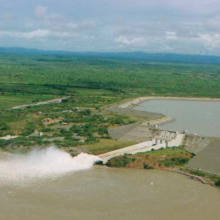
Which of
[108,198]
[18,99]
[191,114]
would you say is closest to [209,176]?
[108,198]

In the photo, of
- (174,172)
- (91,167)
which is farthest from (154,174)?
(91,167)

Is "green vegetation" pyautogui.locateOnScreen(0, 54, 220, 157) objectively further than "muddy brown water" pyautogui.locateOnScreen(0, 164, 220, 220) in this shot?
Yes

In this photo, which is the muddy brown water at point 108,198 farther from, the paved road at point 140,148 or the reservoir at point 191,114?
the reservoir at point 191,114

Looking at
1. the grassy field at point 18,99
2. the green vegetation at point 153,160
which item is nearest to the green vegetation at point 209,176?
the green vegetation at point 153,160

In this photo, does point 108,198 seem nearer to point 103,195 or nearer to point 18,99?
point 103,195

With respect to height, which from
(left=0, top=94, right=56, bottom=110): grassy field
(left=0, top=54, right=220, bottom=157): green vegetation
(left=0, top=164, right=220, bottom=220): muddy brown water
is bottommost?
(left=0, top=164, right=220, bottom=220): muddy brown water

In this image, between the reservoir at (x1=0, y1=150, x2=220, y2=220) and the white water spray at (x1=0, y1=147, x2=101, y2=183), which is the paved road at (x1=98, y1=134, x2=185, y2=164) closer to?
the white water spray at (x1=0, y1=147, x2=101, y2=183)

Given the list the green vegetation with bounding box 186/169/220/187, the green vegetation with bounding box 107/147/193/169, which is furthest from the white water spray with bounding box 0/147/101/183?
the green vegetation with bounding box 186/169/220/187
